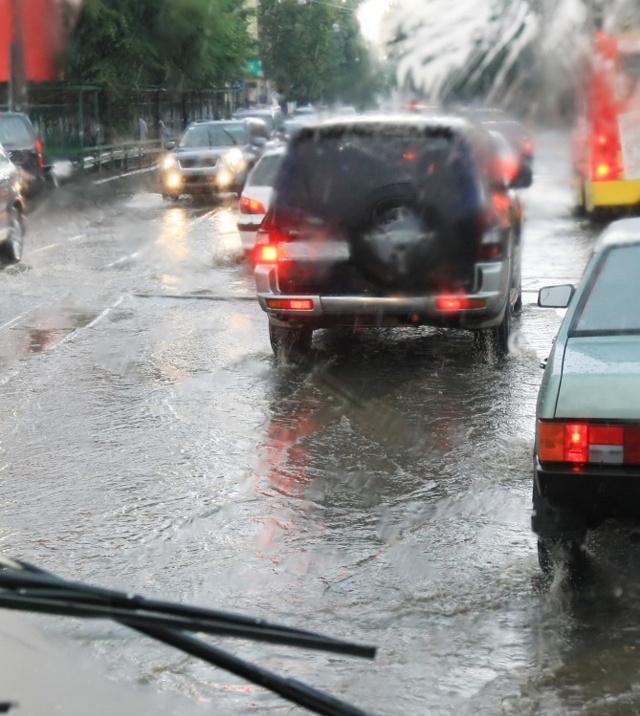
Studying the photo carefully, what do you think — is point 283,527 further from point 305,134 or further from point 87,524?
point 305,134

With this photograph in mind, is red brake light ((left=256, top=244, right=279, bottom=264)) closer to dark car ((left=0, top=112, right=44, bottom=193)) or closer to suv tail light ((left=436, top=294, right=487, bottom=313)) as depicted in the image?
suv tail light ((left=436, top=294, right=487, bottom=313))

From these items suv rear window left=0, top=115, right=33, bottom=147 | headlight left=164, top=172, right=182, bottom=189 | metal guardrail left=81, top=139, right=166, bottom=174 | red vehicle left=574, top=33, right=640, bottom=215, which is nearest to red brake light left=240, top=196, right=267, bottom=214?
red vehicle left=574, top=33, right=640, bottom=215

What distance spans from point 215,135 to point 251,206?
13.5 metres

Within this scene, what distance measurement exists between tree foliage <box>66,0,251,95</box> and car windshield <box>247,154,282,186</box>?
1717 mm

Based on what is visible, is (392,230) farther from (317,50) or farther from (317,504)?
(317,50)

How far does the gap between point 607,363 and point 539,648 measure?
1.10 metres

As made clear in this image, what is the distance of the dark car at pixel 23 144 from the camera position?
25.5 meters

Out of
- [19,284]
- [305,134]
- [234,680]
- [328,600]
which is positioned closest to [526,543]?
[328,600]

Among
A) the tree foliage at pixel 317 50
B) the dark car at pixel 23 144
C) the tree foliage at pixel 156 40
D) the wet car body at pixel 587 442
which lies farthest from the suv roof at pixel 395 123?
the dark car at pixel 23 144

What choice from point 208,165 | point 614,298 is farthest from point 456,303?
point 208,165

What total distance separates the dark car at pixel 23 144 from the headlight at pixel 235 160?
13.1 feet

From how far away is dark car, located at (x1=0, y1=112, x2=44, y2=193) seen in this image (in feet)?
83.5

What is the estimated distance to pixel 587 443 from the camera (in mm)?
4715

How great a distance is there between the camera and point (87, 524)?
6.19 metres
